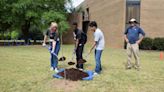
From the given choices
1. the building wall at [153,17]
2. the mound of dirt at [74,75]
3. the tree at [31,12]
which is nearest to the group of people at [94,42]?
the mound of dirt at [74,75]

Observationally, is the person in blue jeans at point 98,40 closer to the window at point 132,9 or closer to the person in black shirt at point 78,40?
the person in black shirt at point 78,40

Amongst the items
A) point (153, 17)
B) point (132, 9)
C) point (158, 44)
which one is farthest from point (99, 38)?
point (132, 9)

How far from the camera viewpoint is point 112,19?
3494 cm

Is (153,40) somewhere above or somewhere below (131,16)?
below

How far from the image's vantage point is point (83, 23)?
47.9 metres

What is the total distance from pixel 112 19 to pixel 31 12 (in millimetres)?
9442

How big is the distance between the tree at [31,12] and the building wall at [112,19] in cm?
497

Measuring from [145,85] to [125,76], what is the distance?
1355 millimetres

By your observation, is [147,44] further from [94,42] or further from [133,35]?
[94,42]

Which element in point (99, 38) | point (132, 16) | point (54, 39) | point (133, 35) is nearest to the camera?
point (99, 38)

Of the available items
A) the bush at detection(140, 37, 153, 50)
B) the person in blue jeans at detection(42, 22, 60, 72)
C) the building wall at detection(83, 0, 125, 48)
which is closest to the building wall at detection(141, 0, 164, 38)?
the bush at detection(140, 37, 153, 50)

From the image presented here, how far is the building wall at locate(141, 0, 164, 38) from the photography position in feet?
101

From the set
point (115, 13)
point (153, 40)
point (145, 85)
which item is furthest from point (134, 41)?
point (115, 13)

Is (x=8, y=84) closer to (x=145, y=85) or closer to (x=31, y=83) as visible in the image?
(x=31, y=83)
